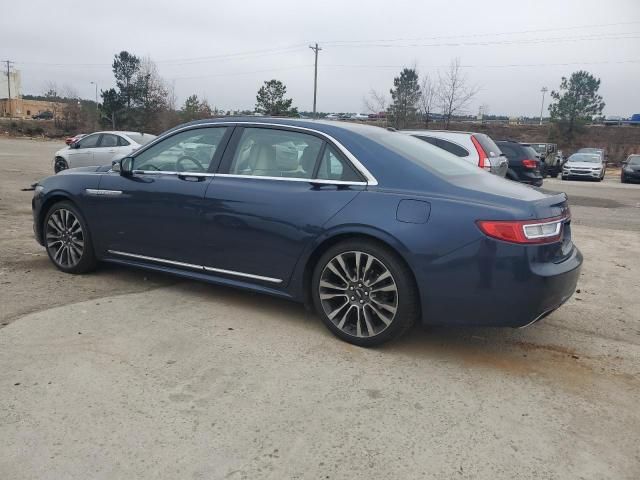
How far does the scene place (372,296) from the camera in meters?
3.71

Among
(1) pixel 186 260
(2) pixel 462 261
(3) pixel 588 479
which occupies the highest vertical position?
(2) pixel 462 261

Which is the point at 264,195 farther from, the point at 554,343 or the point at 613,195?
the point at 613,195

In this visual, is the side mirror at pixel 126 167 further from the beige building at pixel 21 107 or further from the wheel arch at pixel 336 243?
the beige building at pixel 21 107

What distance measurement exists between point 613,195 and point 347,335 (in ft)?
52.0

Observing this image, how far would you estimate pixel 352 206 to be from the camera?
12.3ft

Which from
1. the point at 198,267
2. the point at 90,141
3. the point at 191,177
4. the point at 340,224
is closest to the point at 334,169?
the point at 340,224

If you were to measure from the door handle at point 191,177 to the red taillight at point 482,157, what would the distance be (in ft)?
18.6

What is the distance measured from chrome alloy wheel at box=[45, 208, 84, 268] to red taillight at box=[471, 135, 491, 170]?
20.3 feet

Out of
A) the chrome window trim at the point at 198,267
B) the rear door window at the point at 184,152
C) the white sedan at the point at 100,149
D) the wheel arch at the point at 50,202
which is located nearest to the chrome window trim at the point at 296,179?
the rear door window at the point at 184,152

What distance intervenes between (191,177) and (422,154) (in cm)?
188

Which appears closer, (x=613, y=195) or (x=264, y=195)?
(x=264, y=195)

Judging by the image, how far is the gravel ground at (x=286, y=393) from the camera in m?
2.53

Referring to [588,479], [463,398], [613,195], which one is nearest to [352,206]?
[463,398]

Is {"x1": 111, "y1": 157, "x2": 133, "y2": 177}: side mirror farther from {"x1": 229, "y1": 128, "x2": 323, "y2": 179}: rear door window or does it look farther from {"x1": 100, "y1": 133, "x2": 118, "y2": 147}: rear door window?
{"x1": 100, "y1": 133, "x2": 118, "y2": 147}: rear door window
